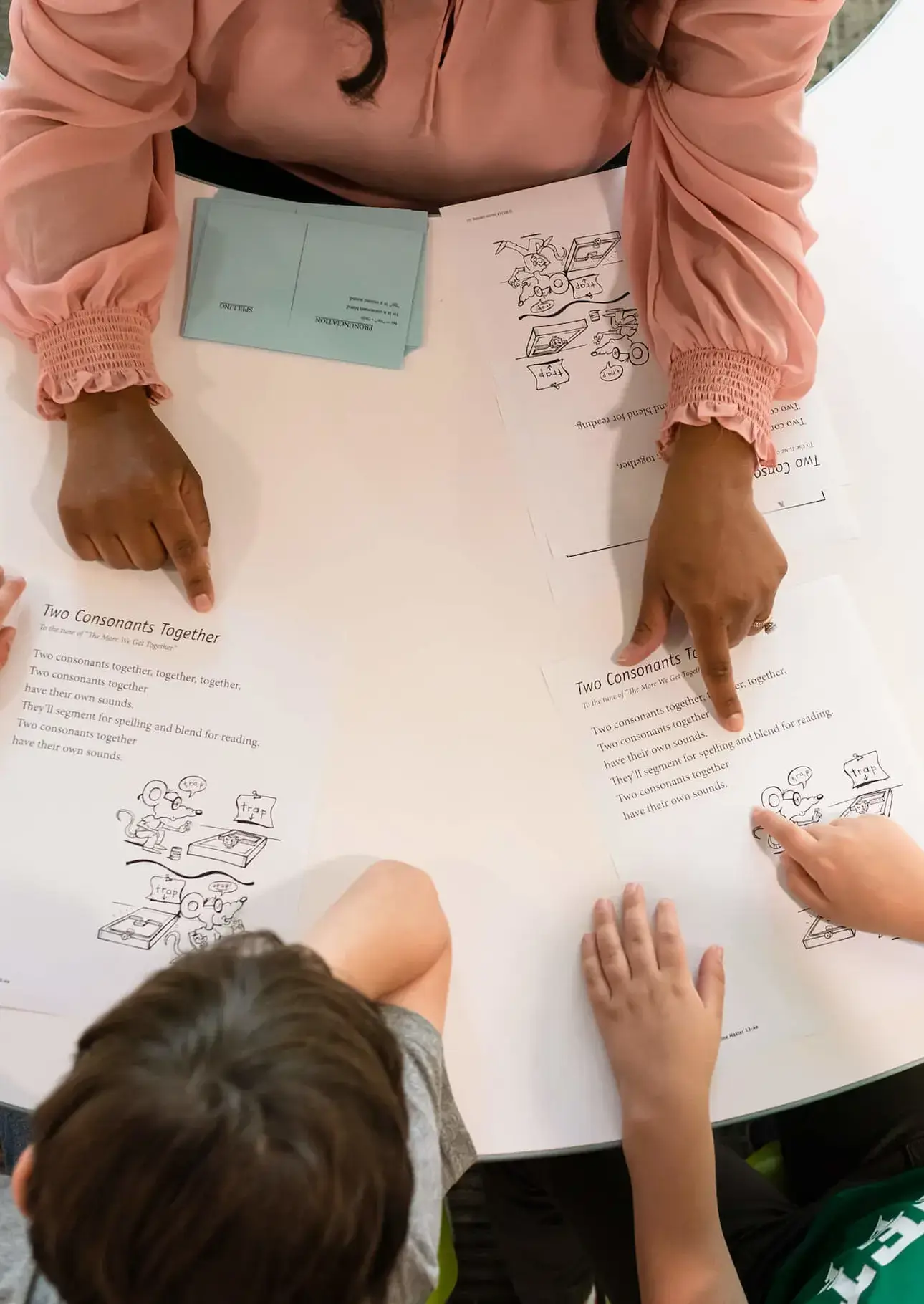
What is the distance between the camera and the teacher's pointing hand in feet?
2.09

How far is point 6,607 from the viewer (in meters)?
0.62

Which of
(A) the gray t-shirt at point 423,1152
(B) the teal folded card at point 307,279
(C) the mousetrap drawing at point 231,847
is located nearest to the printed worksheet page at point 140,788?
(C) the mousetrap drawing at point 231,847

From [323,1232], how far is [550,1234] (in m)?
0.59

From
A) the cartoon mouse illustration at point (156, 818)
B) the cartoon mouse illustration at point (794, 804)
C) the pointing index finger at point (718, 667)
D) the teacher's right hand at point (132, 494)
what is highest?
the teacher's right hand at point (132, 494)

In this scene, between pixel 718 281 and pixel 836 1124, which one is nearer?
pixel 718 281

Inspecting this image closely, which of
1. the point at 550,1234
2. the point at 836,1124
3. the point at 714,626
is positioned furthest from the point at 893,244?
the point at 550,1234

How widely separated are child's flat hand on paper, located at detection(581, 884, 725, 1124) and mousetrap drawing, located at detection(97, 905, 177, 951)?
0.84 ft

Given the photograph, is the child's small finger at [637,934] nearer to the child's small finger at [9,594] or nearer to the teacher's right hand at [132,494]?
the teacher's right hand at [132,494]

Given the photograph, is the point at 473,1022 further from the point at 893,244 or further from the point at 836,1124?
the point at 893,244

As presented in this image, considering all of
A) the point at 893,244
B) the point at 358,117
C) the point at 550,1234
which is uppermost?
the point at 358,117

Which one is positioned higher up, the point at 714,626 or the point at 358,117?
the point at 358,117

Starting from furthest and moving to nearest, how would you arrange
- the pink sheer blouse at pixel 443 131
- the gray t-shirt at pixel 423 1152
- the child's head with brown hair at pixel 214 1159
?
the pink sheer blouse at pixel 443 131
the gray t-shirt at pixel 423 1152
the child's head with brown hair at pixel 214 1159

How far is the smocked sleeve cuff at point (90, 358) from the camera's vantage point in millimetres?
656

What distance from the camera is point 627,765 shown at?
2.03ft
